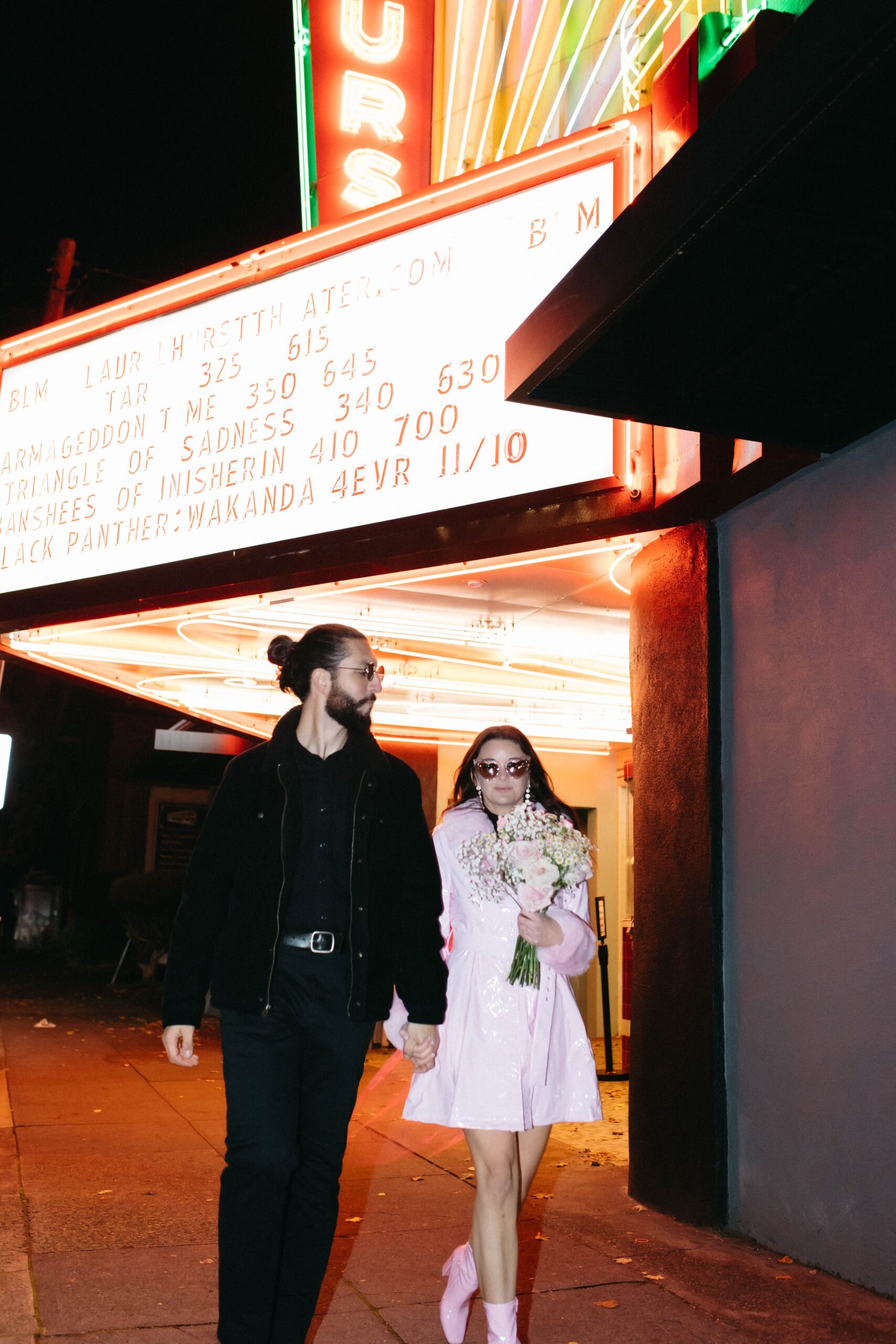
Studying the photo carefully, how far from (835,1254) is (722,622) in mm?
2787

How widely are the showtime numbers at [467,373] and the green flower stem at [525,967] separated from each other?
324cm

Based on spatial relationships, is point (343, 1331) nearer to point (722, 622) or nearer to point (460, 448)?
point (722, 622)

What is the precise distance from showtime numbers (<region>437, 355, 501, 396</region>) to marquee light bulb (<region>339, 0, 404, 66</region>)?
4.45m

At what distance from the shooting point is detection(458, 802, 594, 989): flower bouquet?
3742mm

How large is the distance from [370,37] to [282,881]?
8.17 meters

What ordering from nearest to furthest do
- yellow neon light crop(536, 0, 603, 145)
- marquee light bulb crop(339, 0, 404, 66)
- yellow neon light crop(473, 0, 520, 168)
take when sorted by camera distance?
yellow neon light crop(536, 0, 603, 145), yellow neon light crop(473, 0, 520, 168), marquee light bulb crop(339, 0, 404, 66)

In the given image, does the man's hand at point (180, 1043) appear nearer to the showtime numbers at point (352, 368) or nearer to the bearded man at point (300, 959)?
the bearded man at point (300, 959)

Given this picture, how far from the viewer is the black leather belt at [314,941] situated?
3268 mm

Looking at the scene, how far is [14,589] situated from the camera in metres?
8.07

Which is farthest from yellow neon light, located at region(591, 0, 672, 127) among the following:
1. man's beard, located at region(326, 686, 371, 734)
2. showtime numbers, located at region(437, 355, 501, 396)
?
man's beard, located at region(326, 686, 371, 734)

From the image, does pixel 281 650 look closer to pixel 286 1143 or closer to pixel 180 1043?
pixel 180 1043

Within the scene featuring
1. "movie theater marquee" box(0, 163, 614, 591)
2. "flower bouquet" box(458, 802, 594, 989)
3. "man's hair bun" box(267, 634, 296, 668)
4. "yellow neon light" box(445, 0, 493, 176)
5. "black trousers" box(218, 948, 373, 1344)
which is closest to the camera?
"black trousers" box(218, 948, 373, 1344)

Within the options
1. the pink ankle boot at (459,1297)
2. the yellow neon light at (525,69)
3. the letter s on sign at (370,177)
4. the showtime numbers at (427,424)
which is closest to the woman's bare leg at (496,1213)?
the pink ankle boot at (459,1297)

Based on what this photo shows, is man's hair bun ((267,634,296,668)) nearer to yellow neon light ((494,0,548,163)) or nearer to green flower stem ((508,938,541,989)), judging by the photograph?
green flower stem ((508,938,541,989))
